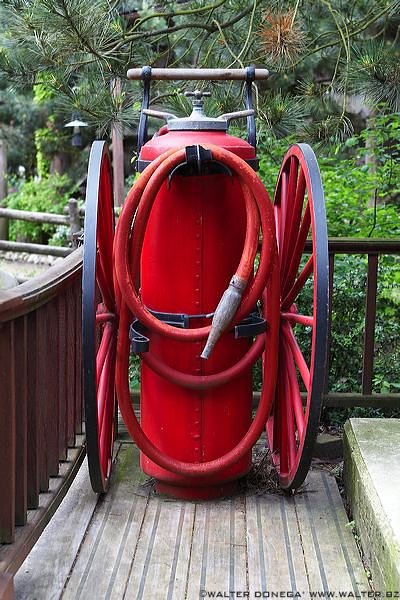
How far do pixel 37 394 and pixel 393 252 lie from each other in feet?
6.63

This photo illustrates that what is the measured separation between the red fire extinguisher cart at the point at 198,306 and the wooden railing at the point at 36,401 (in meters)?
0.15

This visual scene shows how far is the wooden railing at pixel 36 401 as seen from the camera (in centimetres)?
243

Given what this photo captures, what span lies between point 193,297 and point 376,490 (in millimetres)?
983

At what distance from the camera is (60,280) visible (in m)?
3.02

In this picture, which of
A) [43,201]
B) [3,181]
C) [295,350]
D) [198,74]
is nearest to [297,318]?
[295,350]

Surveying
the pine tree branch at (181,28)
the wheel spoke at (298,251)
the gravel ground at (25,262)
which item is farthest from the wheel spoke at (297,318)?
the gravel ground at (25,262)

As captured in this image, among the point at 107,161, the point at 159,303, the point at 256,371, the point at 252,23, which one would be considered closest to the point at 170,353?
the point at 159,303

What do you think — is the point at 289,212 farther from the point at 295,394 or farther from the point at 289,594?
the point at 289,594

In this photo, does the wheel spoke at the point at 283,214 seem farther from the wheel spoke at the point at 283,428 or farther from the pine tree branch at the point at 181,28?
the pine tree branch at the point at 181,28

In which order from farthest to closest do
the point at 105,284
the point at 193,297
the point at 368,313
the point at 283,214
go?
the point at 368,313 < the point at 283,214 < the point at 105,284 < the point at 193,297

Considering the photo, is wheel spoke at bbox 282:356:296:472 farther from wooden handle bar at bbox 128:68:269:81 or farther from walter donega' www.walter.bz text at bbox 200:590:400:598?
wooden handle bar at bbox 128:68:269:81

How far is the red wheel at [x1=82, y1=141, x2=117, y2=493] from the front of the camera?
9.49 ft

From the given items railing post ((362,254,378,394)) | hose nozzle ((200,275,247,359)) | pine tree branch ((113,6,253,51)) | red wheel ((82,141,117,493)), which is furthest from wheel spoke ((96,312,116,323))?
pine tree branch ((113,6,253,51))

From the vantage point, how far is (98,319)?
3262mm
